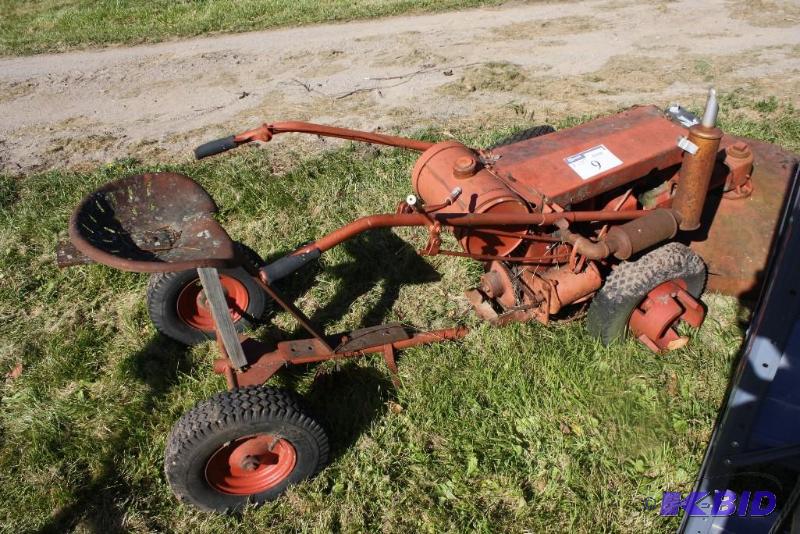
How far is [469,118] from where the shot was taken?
6.61 m

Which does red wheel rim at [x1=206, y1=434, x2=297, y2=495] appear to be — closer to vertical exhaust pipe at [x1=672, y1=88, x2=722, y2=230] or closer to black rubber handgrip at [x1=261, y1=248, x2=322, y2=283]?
black rubber handgrip at [x1=261, y1=248, x2=322, y2=283]

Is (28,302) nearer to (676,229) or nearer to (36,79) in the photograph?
(676,229)

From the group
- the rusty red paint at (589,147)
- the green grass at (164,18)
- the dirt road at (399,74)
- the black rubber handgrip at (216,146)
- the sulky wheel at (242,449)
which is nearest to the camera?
the sulky wheel at (242,449)

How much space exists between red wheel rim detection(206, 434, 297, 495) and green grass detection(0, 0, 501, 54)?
829 cm

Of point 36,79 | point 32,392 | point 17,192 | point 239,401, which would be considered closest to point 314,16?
point 36,79

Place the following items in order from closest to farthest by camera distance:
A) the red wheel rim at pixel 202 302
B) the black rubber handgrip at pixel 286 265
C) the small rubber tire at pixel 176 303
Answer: the black rubber handgrip at pixel 286 265, the small rubber tire at pixel 176 303, the red wheel rim at pixel 202 302

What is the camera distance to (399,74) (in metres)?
7.92

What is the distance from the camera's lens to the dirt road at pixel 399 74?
6.80 metres

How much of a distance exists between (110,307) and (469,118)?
394 cm

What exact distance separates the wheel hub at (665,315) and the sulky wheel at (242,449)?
1.82 metres

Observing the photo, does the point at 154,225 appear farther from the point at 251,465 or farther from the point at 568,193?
the point at 568,193

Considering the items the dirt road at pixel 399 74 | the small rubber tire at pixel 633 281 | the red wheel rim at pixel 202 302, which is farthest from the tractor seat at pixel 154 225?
the dirt road at pixel 399 74

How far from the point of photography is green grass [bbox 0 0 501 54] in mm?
9805

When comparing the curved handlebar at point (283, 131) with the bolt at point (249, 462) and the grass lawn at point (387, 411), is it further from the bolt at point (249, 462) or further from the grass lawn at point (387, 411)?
the bolt at point (249, 462)
